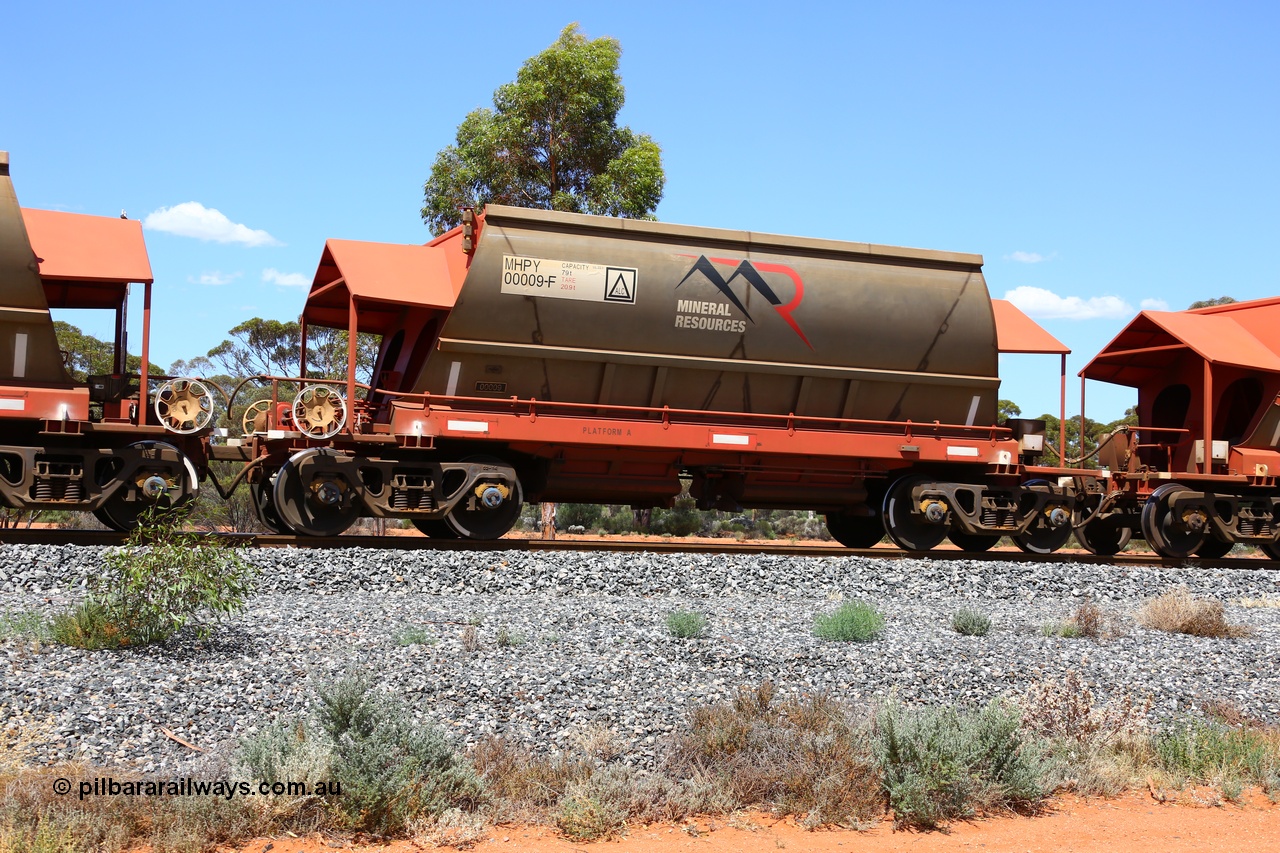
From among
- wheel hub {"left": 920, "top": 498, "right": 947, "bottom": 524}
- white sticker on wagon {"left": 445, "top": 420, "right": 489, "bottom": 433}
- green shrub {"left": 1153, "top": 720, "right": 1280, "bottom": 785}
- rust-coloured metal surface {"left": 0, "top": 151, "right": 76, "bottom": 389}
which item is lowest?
green shrub {"left": 1153, "top": 720, "right": 1280, "bottom": 785}

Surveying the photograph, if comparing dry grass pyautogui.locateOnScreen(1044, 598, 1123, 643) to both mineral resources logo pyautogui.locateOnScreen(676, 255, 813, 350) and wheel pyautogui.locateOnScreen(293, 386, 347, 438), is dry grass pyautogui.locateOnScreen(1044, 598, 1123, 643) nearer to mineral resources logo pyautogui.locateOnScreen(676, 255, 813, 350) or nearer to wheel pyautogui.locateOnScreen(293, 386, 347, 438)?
mineral resources logo pyautogui.locateOnScreen(676, 255, 813, 350)

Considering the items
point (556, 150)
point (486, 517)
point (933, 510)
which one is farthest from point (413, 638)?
point (556, 150)

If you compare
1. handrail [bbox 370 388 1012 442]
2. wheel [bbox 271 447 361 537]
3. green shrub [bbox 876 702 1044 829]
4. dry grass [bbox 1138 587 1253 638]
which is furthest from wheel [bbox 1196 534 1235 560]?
wheel [bbox 271 447 361 537]

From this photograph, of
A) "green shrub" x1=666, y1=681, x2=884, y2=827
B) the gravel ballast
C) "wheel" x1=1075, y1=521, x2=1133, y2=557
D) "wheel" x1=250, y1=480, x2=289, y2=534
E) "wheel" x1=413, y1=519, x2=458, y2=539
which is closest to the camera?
"green shrub" x1=666, y1=681, x2=884, y2=827

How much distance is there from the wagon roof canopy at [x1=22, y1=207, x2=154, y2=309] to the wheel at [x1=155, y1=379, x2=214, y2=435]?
1187 millimetres

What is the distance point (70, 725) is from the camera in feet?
19.1

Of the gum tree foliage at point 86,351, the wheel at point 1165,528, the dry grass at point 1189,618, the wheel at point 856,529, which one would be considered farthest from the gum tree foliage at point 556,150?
the dry grass at point 1189,618

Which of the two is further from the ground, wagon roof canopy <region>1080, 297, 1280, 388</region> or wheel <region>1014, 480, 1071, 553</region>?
wagon roof canopy <region>1080, 297, 1280, 388</region>

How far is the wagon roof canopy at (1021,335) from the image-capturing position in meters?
15.3

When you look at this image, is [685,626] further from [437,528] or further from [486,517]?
[437,528]

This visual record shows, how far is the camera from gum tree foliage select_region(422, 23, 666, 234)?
26234 mm

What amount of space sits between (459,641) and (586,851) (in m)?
2.90

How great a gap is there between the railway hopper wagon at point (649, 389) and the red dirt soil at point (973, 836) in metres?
7.45

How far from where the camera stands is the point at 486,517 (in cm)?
1301
